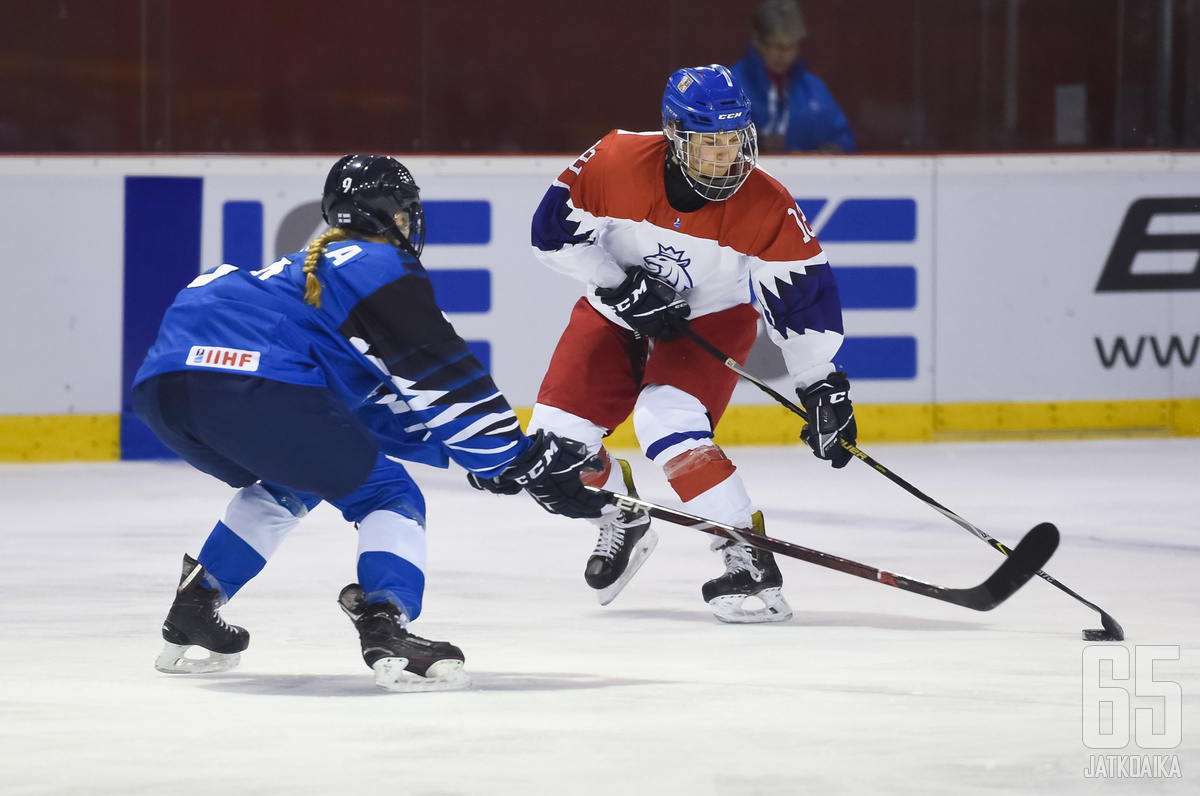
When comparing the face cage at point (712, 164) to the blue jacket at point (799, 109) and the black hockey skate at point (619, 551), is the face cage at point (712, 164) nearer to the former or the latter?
the black hockey skate at point (619, 551)

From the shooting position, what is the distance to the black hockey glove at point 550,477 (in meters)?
2.81

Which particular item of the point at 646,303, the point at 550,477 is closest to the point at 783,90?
the point at 646,303

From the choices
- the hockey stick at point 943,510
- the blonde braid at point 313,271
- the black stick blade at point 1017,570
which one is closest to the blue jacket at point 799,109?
the hockey stick at point 943,510

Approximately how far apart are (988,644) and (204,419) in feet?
4.87

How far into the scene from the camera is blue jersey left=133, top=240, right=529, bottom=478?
271 cm

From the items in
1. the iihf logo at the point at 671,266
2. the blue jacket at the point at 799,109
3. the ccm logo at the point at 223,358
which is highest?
the blue jacket at the point at 799,109

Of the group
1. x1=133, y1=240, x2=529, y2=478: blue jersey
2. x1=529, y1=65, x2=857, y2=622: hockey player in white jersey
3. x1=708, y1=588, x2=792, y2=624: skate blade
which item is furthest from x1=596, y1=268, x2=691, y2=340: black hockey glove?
x1=133, y1=240, x2=529, y2=478: blue jersey

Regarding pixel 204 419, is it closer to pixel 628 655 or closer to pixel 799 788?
pixel 628 655

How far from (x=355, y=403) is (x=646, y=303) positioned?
0.98 meters

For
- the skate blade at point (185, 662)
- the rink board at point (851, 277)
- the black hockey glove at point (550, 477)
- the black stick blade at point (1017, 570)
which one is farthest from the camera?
the rink board at point (851, 277)

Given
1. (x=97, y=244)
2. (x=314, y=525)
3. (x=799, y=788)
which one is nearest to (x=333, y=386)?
(x=799, y=788)

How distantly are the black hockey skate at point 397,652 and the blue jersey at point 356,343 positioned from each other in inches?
10.9

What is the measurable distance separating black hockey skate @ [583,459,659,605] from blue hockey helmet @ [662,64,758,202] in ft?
2.25

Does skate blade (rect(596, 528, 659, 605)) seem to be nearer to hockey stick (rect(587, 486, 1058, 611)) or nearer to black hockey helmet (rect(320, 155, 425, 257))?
hockey stick (rect(587, 486, 1058, 611))
